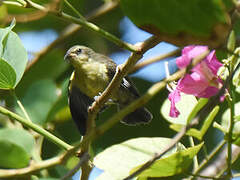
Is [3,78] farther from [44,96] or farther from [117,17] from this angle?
[117,17]

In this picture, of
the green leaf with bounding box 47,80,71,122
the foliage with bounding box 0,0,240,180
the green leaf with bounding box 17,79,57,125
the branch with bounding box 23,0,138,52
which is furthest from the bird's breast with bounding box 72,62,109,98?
the branch with bounding box 23,0,138,52

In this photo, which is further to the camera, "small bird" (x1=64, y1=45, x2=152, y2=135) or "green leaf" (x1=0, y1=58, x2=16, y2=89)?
"small bird" (x1=64, y1=45, x2=152, y2=135)

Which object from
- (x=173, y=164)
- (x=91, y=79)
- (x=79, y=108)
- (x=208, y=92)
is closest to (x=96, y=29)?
(x=208, y=92)

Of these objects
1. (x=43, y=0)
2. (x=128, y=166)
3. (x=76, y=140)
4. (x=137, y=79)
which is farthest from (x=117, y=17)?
(x=128, y=166)

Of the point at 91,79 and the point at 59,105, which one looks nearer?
the point at 59,105

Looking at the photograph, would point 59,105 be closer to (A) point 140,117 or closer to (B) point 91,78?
(A) point 140,117

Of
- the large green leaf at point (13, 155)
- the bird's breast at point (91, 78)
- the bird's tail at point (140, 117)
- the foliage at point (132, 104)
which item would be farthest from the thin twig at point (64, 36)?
the large green leaf at point (13, 155)

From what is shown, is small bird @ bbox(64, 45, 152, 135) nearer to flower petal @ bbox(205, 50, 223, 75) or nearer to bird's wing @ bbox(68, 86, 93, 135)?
bird's wing @ bbox(68, 86, 93, 135)
